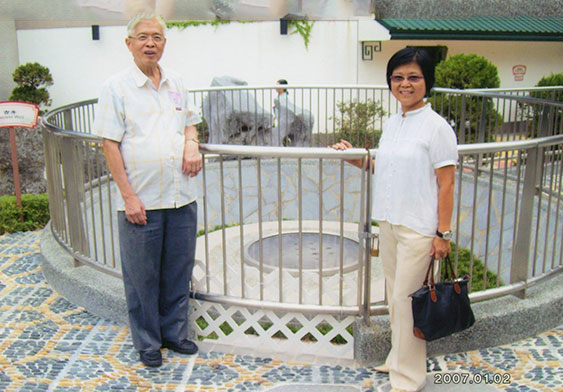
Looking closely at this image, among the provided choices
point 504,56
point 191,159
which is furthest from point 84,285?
point 504,56

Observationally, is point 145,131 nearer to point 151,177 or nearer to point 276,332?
point 151,177

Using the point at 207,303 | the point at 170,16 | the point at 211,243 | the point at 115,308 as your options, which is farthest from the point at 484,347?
the point at 170,16

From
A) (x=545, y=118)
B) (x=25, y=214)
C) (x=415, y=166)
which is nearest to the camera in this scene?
(x=415, y=166)

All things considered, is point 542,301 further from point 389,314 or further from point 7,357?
point 7,357

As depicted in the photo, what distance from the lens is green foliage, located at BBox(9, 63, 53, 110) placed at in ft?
49.4

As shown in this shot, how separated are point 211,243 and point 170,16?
35.4 ft

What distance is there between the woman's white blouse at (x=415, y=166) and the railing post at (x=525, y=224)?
1.08m

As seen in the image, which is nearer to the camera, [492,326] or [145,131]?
[145,131]

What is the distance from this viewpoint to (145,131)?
3.51 metres

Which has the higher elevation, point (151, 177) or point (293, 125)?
point (151, 177)

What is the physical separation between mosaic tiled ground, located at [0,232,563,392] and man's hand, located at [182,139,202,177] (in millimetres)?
1238

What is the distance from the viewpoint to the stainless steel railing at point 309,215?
3766 mm

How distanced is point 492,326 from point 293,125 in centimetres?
649

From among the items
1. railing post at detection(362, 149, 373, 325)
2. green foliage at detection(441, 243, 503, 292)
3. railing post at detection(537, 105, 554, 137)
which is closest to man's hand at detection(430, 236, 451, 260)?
railing post at detection(362, 149, 373, 325)
